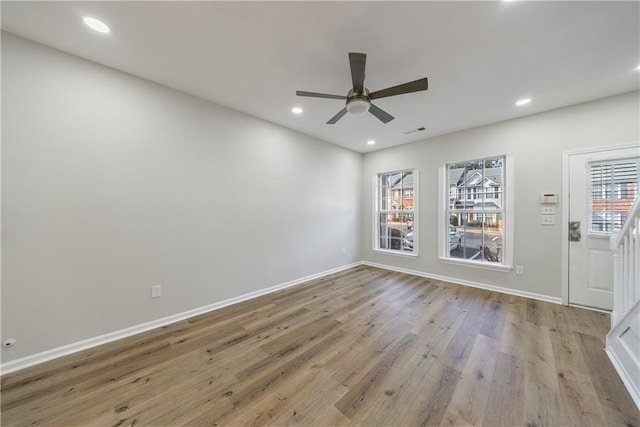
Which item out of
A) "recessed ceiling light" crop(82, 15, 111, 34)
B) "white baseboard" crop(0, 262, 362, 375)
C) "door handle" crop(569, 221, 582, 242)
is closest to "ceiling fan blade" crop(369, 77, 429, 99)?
"recessed ceiling light" crop(82, 15, 111, 34)

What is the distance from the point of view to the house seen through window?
3.64m

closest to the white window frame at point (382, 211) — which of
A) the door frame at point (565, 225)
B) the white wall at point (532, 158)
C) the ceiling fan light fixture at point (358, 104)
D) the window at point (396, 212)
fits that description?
the window at point (396, 212)

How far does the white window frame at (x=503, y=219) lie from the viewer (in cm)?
340

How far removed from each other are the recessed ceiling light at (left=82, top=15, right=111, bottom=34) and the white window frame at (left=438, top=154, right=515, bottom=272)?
4633 millimetres

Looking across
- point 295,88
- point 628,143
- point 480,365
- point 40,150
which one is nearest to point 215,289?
point 40,150

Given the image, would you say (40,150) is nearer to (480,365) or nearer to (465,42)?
(465,42)

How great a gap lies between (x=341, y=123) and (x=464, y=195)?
8.44 feet

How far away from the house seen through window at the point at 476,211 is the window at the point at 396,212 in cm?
64

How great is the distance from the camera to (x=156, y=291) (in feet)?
8.13

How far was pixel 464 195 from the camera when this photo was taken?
13.1ft

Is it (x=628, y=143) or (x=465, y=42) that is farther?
(x=628, y=143)

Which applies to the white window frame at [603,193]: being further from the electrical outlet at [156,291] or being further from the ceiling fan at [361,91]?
the electrical outlet at [156,291]

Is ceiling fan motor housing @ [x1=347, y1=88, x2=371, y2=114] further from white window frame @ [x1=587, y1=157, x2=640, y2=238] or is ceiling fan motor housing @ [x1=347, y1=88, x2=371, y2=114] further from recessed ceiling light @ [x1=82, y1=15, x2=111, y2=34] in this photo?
white window frame @ [x1=587, y1=157, x2=640, y2=238]

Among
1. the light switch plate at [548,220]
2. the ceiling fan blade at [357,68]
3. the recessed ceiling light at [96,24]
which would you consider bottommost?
the light switch plate at [548,220]
